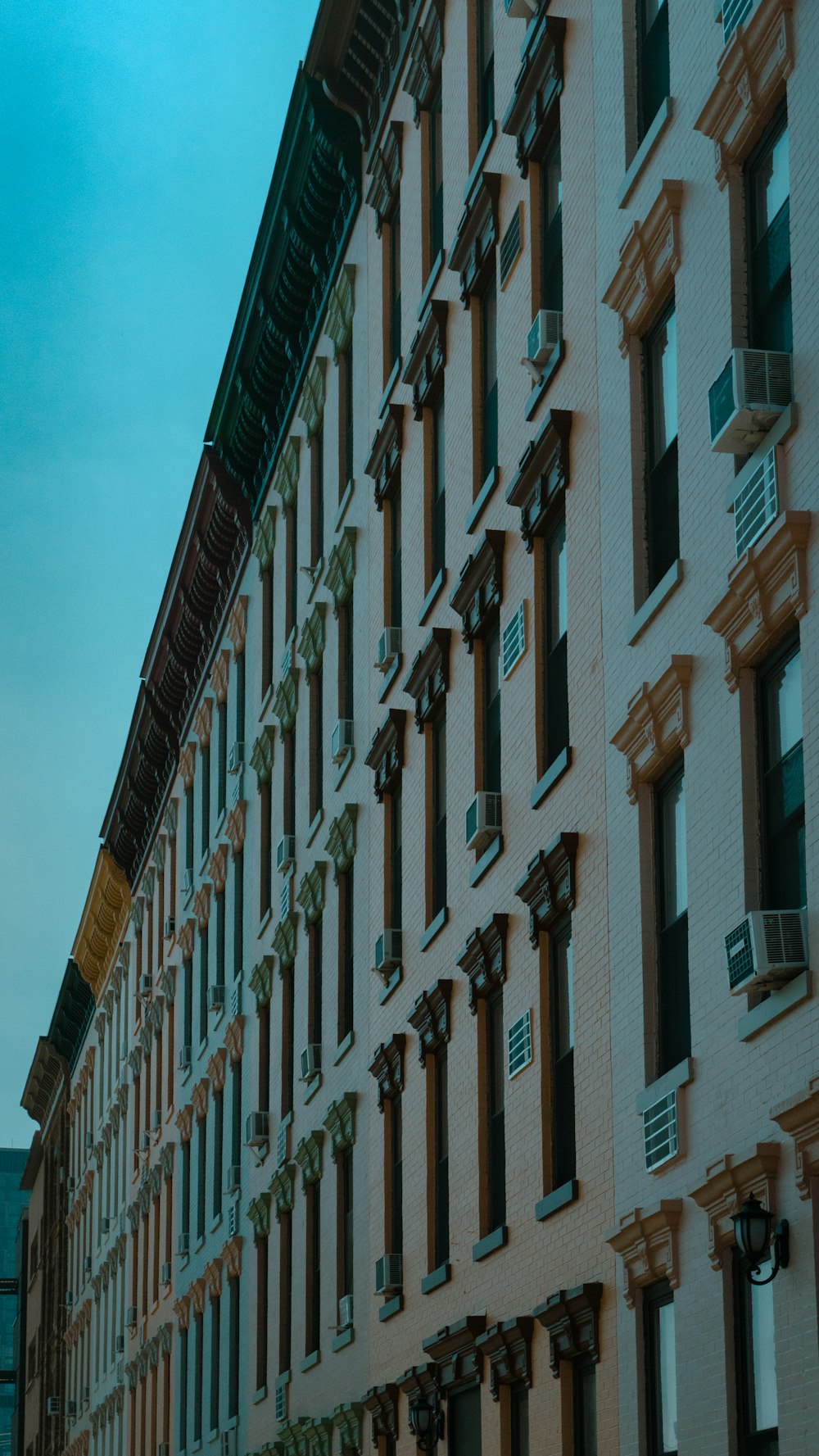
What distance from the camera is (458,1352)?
73.0 ft

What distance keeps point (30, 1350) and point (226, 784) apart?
5339 centimetres

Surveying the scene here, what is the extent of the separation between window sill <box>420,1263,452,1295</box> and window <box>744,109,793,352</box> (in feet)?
38.1

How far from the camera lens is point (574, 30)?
2050 centimetres

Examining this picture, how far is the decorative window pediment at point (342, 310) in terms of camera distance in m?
32.3

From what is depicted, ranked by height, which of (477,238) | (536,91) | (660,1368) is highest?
(477,238)

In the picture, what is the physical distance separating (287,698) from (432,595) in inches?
440

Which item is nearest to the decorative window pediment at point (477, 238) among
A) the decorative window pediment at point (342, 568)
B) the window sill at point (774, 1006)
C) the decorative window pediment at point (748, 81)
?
the decorative window pediment at point (342, 568)

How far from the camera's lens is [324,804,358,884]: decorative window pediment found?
99.8 ft

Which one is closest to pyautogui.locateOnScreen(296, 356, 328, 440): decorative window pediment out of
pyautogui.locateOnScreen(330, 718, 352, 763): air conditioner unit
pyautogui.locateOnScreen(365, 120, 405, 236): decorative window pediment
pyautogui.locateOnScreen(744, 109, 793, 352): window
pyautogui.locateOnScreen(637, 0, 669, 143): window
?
pyautogui.locateOnScreen(365, 120, 405, 236): decorative window pediment

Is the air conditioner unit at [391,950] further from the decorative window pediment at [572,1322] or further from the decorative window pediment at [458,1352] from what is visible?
the decorative window pediment at [572,1322]

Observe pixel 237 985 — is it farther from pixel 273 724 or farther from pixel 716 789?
pixel 716 789

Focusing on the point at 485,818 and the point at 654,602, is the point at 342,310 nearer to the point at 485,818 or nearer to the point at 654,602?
the point at 485,818

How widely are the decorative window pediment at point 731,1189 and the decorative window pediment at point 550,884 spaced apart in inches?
173

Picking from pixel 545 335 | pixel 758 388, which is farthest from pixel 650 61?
pixel 758 388
